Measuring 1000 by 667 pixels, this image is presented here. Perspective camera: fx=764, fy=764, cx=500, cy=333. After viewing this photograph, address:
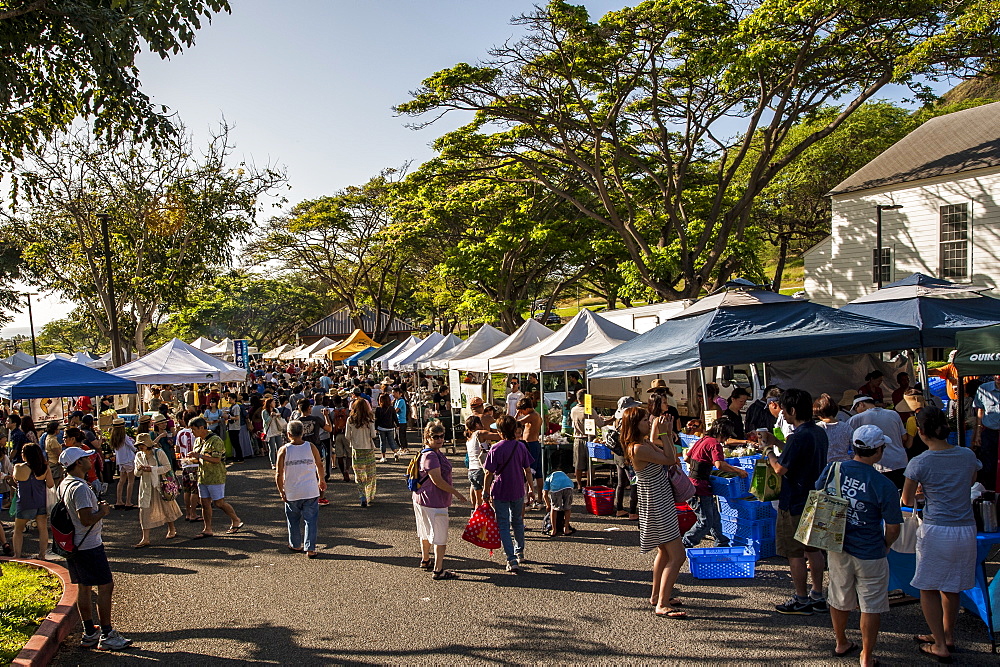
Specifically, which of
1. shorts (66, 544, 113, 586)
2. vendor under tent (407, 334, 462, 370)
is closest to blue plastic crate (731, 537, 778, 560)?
shorts (66, 544, 113, 586)

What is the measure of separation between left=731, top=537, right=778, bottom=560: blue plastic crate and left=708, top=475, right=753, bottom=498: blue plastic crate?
0.47 m

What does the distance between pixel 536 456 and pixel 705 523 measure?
3048mm

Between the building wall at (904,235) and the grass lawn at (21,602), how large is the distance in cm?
2392

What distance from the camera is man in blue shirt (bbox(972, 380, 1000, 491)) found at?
8.13 metres

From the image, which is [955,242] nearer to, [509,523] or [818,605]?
[818,605]

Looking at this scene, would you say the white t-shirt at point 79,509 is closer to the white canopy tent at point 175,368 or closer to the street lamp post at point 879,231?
the white canopy tent at point 175,368

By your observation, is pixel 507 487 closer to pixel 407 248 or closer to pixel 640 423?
pixel 640 423

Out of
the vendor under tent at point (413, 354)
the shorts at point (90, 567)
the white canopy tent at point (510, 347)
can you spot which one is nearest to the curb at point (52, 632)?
the shorts at point (90, 567)

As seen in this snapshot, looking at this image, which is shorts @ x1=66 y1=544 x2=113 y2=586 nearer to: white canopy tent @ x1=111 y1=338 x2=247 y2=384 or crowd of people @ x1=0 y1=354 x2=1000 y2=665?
crowd of people @ x1=0 y1=354 x2=1000 y2=665

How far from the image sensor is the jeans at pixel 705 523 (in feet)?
26.3

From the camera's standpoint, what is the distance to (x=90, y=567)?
20.3 feet

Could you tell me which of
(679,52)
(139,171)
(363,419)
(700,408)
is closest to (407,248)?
(139,171)

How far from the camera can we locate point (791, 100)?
1948cm

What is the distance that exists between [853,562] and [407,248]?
28.9m
